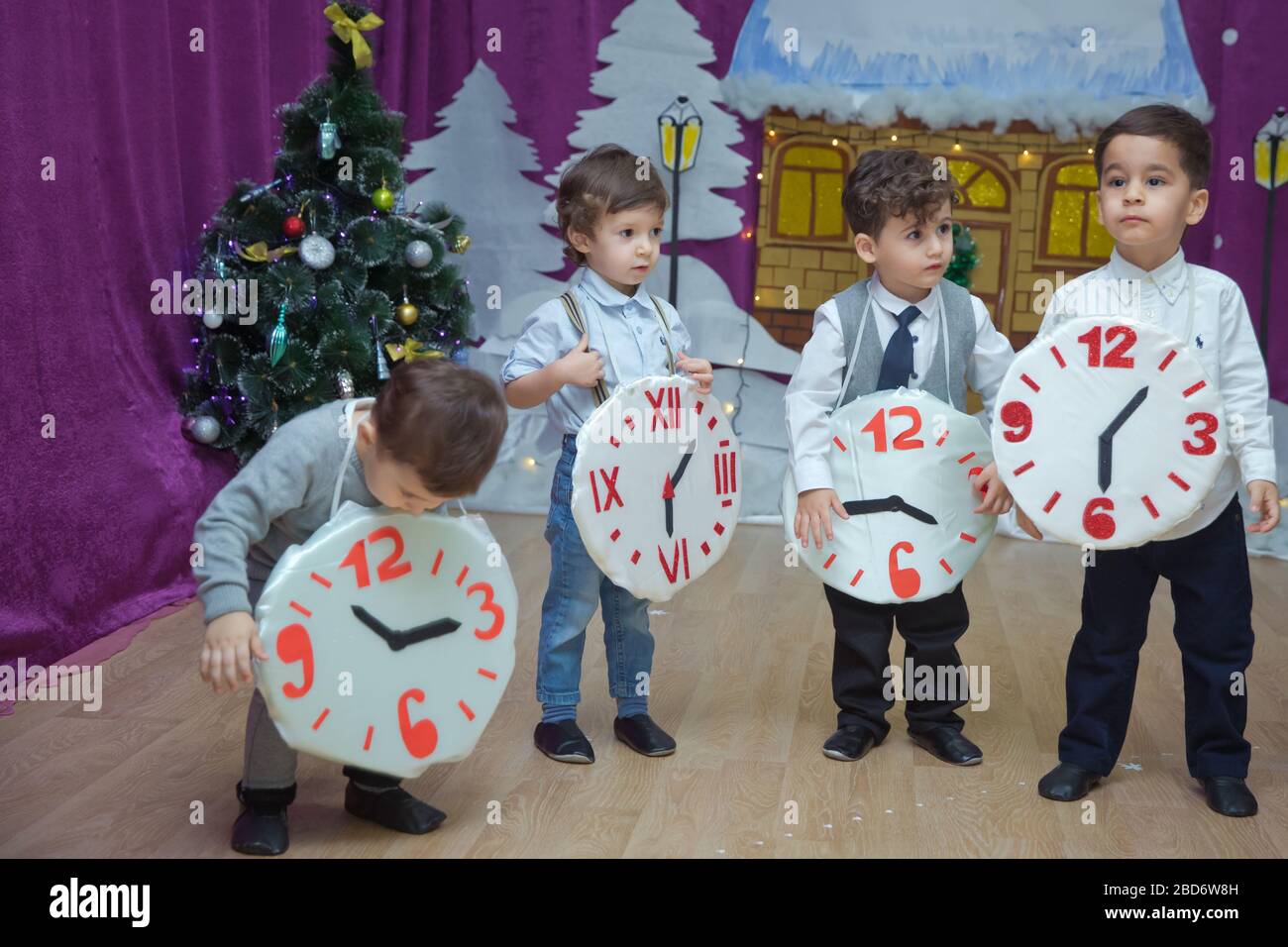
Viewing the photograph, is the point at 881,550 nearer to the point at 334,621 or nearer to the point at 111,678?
the point at 334,621


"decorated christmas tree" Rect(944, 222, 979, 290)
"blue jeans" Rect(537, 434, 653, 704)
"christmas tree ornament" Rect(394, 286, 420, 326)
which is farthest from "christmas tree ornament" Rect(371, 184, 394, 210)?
"decorated christmas tree" Rect(944, 222, 979, 290)

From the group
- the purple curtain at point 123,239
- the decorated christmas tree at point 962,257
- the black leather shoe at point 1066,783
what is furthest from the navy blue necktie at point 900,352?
the decorated christmas tree at point 962,257

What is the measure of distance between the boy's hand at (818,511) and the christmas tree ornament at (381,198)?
179 centimetres

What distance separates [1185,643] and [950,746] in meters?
0.44

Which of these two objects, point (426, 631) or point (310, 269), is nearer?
point (426, 631)

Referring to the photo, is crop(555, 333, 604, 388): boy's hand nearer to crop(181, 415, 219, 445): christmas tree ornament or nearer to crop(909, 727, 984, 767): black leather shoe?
crop(909, 727, 984, 767): black leather shoe

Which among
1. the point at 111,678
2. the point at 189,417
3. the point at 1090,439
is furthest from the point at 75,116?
the point at 1090,439

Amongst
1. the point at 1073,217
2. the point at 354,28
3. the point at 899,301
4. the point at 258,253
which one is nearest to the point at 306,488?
the point at 899,301

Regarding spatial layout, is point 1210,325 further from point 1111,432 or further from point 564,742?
point 564,742

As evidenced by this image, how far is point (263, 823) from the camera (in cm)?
195

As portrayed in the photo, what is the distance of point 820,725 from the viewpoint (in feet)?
8.52

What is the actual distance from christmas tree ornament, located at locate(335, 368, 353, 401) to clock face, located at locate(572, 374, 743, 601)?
4.77ft

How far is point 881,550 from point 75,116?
2018 mm

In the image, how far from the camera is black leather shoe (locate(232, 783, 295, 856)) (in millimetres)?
1923
